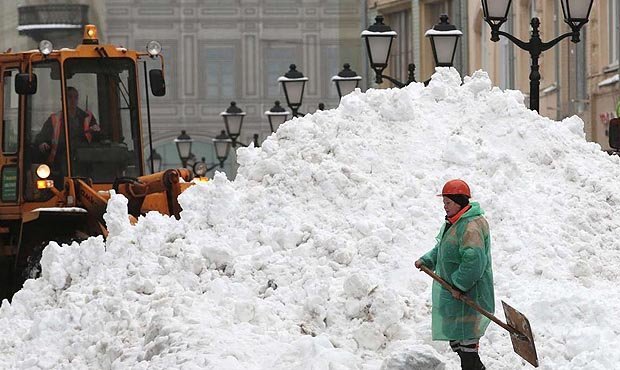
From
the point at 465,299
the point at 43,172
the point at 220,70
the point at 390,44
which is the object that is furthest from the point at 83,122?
the point at 220,70

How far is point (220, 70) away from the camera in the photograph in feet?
192

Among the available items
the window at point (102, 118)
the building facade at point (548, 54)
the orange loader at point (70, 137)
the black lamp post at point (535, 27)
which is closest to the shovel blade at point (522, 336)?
the orange loader at point (70, 137)

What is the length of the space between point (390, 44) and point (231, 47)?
38.4 metres

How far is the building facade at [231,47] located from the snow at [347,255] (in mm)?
44191

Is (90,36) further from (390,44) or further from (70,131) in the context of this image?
(390,44)

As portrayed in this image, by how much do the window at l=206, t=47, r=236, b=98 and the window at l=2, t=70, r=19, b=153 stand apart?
4256 centimetres

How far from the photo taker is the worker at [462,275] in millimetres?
8797

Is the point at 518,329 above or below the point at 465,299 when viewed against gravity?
below

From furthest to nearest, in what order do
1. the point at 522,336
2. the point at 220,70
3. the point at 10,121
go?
1. the point at 220,70
2. the point at 10,121
3. the point at 522,336

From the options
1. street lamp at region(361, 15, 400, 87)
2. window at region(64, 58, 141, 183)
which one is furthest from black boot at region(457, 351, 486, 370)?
street lamp at region(361, 15, 400, 87)

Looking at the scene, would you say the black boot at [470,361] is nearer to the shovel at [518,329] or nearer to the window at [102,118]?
the shovel at [518,329]

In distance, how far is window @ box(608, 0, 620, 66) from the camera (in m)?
26.1

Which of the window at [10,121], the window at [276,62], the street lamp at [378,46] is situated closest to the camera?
the window at [10,121]

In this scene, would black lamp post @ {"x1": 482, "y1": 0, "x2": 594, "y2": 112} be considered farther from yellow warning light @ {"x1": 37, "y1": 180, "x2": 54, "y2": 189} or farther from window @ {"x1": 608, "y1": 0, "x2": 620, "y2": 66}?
window @ {"x1": 608, "y1": 0, "x2": 620, "y2": 66}
